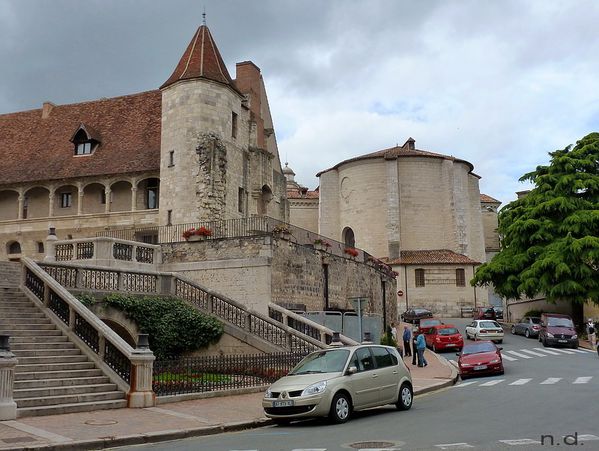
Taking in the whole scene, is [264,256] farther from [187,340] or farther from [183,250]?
[187,340]

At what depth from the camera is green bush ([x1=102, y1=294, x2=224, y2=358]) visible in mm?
20125

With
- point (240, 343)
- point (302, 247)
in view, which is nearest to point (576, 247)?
point (302, 247)

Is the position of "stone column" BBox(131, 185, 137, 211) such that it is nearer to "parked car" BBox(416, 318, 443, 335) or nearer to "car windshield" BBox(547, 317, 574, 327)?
"parked car" BBox(416, 318, 443, 335)

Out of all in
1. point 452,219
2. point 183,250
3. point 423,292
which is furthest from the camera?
point 452,219

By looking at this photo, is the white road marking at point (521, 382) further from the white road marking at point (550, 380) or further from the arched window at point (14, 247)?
the arched window at point (14, 247)

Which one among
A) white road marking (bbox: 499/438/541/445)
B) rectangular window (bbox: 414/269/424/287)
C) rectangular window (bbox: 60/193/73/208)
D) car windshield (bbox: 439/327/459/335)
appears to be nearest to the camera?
white road marking (bbox: 499/438/541/445)

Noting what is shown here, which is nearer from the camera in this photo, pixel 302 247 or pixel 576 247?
pixel 302 247

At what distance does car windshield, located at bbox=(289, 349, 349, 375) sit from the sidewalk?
4.22 feet

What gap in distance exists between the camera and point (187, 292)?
22672 millimetres

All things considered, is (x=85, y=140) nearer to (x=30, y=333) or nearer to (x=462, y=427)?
(x=30, y=333)

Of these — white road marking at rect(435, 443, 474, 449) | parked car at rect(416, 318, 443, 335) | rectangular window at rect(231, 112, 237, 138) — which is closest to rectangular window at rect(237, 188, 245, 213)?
rectangular window at rect(231, 112, 237, 138)

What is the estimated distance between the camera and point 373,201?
66750 mm

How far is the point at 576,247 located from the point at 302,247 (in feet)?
65.0

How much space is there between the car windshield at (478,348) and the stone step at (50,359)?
1411 cm
